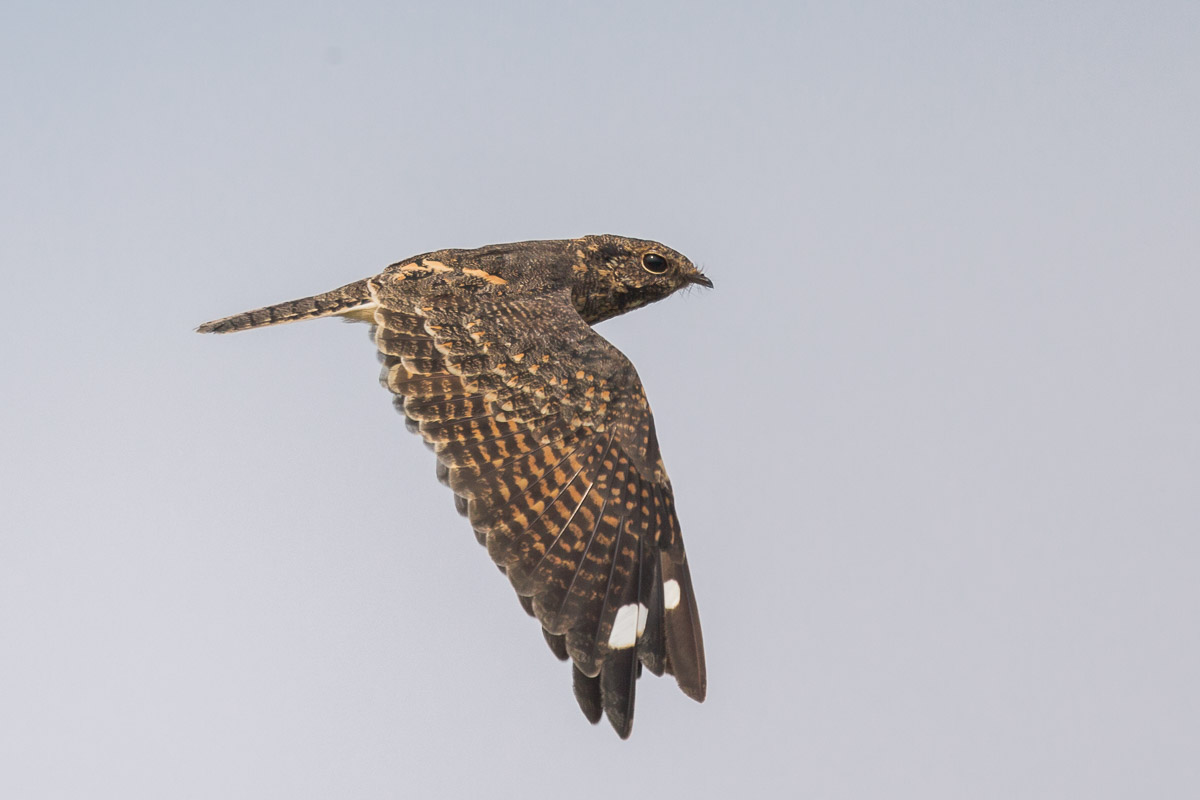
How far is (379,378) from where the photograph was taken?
4957mm

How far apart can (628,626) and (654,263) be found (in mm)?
2305

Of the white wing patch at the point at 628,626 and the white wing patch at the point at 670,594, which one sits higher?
the white wing patch at the point at 670,594

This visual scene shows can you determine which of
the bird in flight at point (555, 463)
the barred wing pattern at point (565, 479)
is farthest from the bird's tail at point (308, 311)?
the barred wing pattern at point (565, 479)

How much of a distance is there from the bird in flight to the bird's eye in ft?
3.26

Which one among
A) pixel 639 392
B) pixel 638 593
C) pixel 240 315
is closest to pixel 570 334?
pixel 639 392

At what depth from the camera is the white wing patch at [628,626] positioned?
457 centimetres

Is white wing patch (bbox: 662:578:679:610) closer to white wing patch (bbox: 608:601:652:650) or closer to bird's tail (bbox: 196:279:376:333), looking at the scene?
white wing patch (bbox: 608:601:652:650)

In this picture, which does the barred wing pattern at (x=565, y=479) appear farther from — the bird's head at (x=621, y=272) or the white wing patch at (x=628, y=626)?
the bird's head at (x=621, y=272)

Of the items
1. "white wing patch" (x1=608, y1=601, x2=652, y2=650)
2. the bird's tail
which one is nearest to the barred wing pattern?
"white wing patch" (x1=608, y1=601, x2=652, y2=650)

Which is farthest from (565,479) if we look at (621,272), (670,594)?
(621,272)

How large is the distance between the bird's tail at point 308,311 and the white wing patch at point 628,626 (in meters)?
1.73

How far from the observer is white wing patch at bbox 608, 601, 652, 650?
180 inches

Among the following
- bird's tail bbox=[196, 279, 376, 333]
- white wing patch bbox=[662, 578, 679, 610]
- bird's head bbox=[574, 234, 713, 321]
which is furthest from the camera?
bird's head bbox=[574, 234, 713, 321]

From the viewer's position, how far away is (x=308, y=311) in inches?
213
